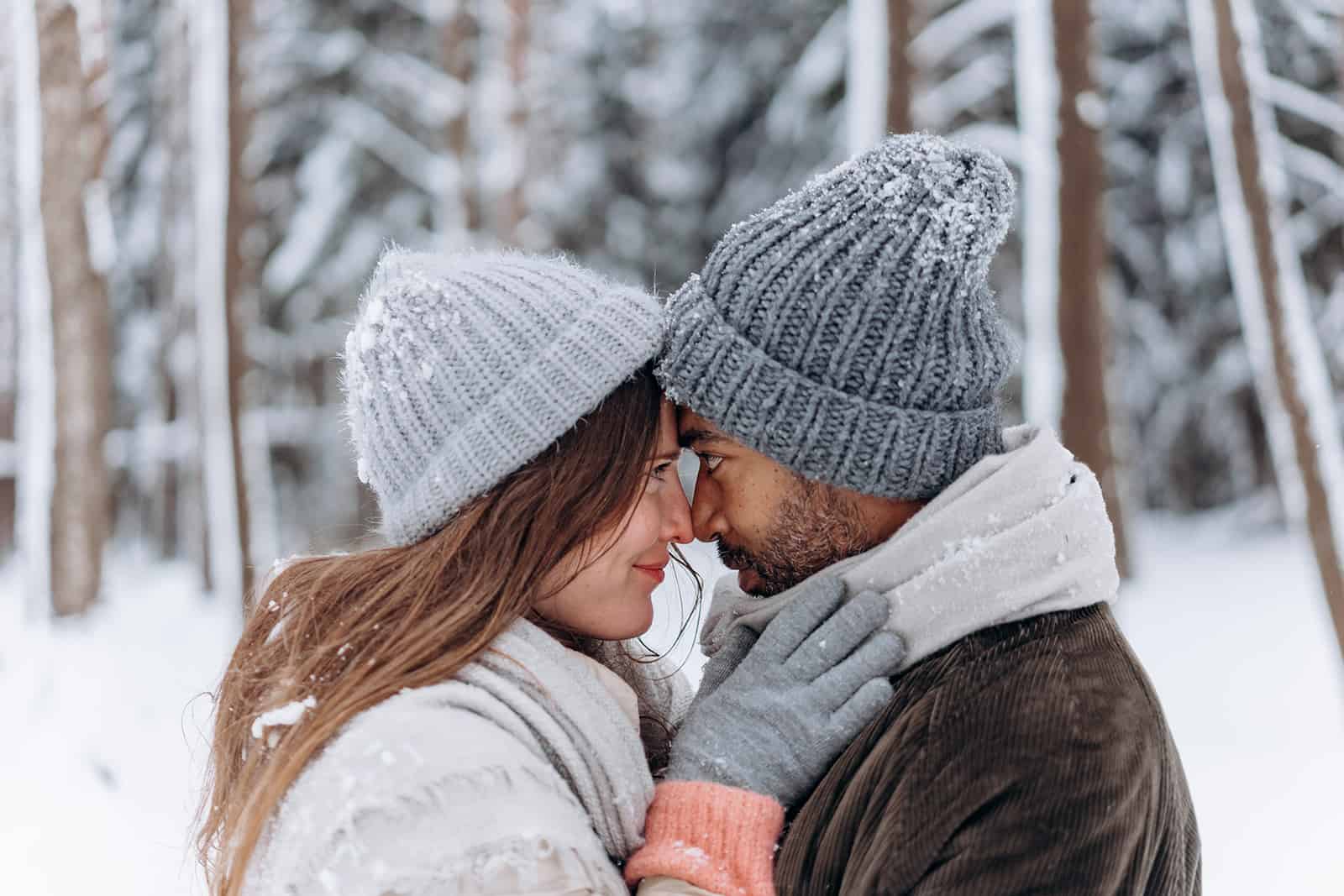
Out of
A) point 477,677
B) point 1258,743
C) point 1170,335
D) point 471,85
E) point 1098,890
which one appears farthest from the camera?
point 1170,335

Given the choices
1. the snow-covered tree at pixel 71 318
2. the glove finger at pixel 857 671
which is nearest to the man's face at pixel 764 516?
the glove finger at pixel 857 671

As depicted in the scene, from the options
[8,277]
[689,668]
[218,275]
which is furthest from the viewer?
[8,277]

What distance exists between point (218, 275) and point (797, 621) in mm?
9488

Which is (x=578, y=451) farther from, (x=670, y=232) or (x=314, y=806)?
A: (x=670, y=232)

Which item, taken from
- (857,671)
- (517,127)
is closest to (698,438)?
(857,671)

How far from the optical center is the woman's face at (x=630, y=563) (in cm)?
239

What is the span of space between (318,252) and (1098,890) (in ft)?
60.0

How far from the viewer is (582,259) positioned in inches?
752

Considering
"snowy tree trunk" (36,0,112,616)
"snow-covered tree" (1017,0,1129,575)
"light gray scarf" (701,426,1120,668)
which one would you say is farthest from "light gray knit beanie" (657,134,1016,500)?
"snowy tree trunk" (36,0,112,616)

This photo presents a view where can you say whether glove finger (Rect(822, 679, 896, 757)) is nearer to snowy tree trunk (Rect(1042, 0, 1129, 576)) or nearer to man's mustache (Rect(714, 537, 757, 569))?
man's mustache (Rect(714, 537, 757, 569))

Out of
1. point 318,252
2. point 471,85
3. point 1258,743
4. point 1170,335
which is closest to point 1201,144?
point 1170,335

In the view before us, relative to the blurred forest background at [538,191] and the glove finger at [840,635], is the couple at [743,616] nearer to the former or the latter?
the glove finger at [840,635]

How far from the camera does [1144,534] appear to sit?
56.4 ft

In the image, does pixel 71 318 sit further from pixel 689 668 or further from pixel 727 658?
pixel 727 658
